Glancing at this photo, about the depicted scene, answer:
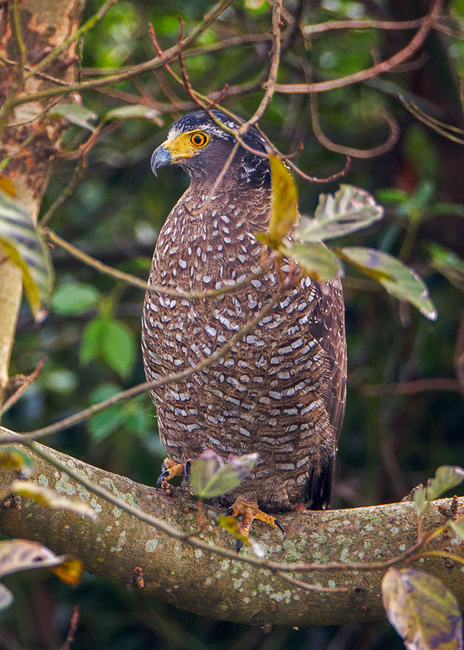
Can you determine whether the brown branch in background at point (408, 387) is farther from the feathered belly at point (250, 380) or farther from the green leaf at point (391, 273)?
the green leaf at point (391, 273)

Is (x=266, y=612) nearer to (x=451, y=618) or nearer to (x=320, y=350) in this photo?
(x=320, y=350)

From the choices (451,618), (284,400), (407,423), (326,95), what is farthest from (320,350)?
(326,95)

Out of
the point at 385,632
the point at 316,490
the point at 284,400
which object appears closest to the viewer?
the point at 284,400

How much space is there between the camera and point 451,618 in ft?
3.81

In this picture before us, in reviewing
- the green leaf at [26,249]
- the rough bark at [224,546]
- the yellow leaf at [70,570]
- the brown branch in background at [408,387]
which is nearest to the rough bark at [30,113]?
the rough bark at [224,546]

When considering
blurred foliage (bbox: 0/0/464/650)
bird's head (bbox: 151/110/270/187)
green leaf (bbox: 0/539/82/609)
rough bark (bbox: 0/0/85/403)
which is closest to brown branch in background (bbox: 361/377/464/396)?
blurred foliage (bbox: 0/0/464/650)

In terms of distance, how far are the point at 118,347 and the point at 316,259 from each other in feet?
7.79

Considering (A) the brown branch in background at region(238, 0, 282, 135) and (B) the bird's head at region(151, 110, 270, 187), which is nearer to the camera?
(A) the brown branch in background at region(238, 0, 282, 135)

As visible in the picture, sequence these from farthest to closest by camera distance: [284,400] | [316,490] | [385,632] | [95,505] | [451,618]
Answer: [385,632] → [316,490] → [284,400] → [95,505] → [451,618]

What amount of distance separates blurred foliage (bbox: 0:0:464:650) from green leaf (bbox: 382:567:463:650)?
2953mm

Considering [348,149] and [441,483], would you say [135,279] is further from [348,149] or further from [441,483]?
[348,149]

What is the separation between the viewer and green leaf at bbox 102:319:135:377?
3312 millimetres

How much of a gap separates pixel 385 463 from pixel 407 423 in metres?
0.42

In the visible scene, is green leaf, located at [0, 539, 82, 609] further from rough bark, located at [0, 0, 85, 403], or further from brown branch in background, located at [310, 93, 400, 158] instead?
brown branch in background, located at [310, 93, 400, 158]
